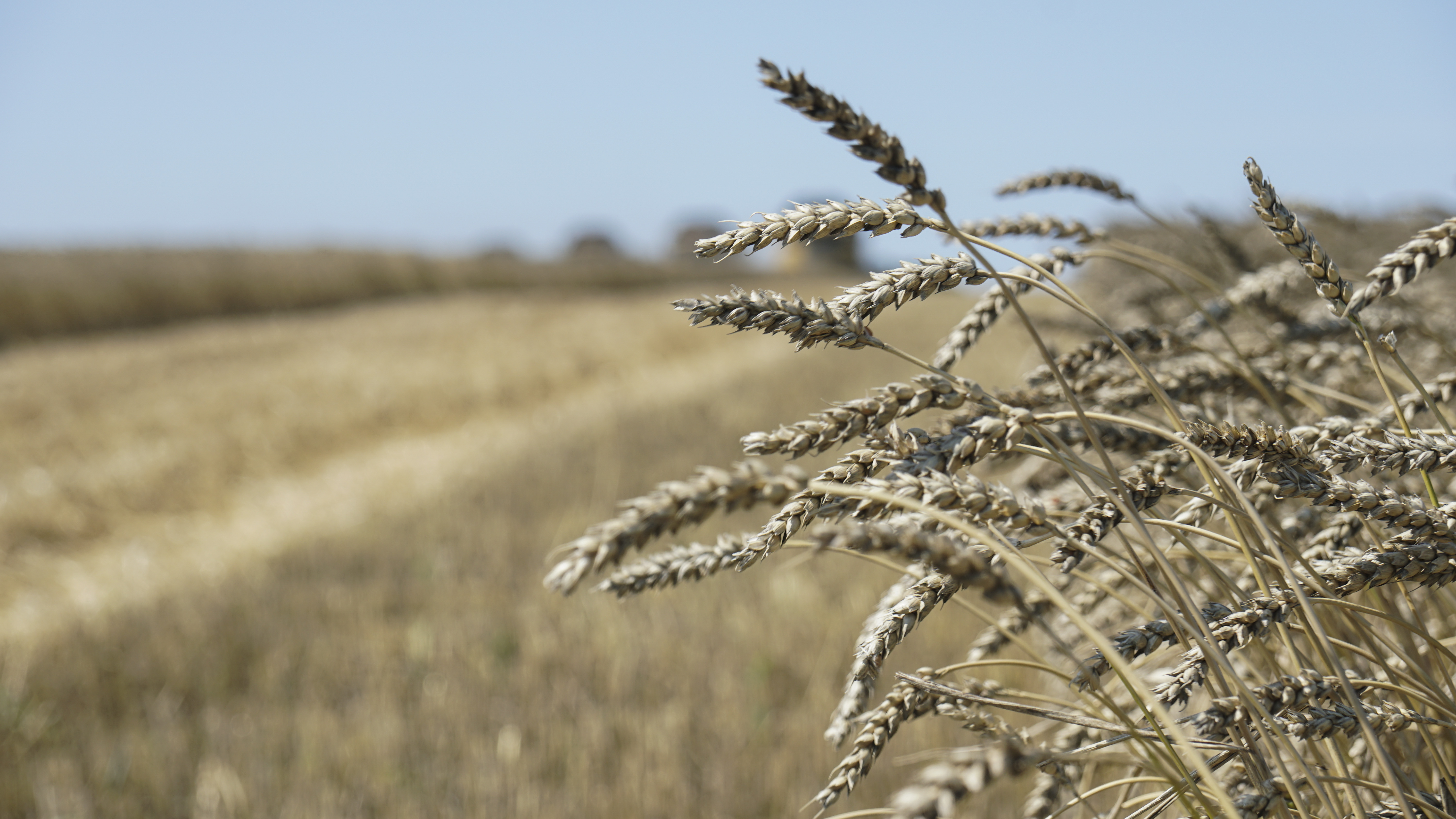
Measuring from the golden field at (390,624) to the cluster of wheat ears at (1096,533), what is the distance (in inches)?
8.1

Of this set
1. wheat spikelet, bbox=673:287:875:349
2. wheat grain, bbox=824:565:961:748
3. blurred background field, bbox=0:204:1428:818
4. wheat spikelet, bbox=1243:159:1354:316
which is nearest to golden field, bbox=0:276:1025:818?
blurred background field, bbox=0:204:1428:818

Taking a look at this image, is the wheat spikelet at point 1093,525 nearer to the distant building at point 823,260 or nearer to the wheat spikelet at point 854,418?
the wheat spikelet at point 854,418

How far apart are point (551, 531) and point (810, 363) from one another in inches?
270

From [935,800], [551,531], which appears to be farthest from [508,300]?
[935,800]

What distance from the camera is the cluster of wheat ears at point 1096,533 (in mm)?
694

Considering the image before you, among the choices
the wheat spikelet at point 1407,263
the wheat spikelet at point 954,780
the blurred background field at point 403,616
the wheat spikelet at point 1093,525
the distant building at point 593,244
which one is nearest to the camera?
the wheat spikelet at point 954,780

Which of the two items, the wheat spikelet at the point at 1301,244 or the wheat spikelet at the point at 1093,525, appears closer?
the wheat spikelet at the point at 1093,525

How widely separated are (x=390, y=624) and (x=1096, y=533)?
3642mm

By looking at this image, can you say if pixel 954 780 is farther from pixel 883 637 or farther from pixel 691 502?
pixel 883 637

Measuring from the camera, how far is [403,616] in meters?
3.90

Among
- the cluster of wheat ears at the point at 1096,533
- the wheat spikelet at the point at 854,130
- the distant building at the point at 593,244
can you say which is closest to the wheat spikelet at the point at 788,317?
the cluster of wheat ears at the point at 1096,533

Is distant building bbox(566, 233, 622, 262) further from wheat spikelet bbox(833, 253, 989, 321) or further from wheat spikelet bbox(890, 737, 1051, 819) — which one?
wheat spikelet bbox(890, 737, 1051, 819)

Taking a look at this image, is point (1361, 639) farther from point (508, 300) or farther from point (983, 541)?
point (508, 300)

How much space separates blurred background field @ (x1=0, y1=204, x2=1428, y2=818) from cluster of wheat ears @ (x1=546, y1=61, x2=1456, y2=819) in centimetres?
12
